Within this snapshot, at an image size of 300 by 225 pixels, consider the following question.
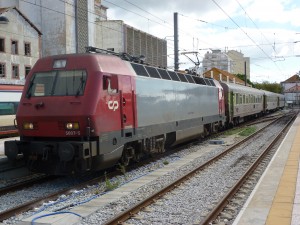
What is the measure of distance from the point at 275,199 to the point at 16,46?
4626 centimetres

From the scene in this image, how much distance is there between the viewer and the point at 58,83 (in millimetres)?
10039

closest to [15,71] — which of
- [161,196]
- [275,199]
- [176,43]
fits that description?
[176,43]

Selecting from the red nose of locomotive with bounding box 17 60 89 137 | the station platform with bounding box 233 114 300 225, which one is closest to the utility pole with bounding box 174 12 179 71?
the station platform with bounding box 233 114 300 225

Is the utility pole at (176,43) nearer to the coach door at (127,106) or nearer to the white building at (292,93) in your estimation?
the coach door at (127,106)

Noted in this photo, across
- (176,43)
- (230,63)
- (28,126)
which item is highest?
(230,63)

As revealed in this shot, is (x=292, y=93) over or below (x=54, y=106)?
over

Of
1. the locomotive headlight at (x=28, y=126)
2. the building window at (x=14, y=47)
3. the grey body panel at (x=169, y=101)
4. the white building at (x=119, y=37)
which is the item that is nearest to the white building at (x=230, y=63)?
the white building at (x=119, y=37)

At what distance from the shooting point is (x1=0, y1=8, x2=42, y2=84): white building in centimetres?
4725

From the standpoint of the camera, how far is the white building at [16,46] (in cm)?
4725

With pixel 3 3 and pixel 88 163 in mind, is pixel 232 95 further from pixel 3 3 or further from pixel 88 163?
pixel 3 3

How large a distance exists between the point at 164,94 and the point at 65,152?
17.3ft

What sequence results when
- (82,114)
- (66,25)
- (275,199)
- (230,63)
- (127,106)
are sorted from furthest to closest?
(230,63)
(66,25)
(127,106)
(82,114)
(275,199)

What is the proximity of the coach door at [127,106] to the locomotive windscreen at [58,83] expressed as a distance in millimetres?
A: 1195

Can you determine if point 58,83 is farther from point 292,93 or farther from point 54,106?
point 292,93
